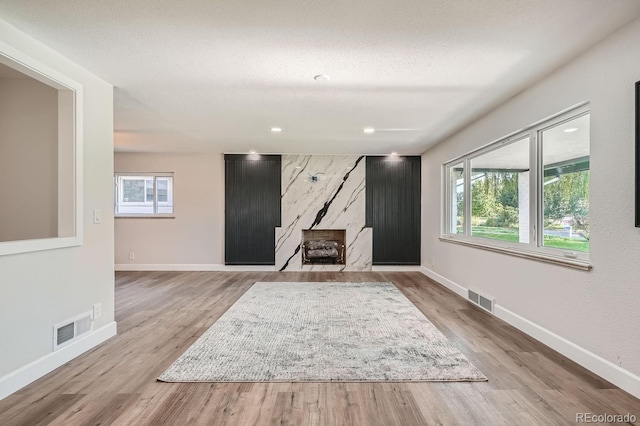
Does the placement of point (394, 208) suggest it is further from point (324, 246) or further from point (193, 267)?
point (193, 267)

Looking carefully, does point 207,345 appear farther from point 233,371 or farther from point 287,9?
point 287,9

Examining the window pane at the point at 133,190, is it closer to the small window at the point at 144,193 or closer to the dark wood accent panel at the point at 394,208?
the small window at the point at 144,193

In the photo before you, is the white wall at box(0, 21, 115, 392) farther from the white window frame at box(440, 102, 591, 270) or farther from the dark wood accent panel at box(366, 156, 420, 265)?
the dark wood accent panel at box(366, 156, 420, 265)

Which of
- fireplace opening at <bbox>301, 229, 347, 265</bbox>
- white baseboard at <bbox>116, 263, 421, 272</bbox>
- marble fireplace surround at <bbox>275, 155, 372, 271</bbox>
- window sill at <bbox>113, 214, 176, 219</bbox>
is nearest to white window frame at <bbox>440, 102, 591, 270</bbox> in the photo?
marble fireplace surround at <bbox>275, 155, 372, 271</bbox>

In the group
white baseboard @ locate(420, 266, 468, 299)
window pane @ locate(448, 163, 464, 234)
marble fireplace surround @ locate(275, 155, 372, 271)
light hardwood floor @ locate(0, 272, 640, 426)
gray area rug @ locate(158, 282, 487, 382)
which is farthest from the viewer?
marble fireplace surround @ locate(275, 155, 372, 271)

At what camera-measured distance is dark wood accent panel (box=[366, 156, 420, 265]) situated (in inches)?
247

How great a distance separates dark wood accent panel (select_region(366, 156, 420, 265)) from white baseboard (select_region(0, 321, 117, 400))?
4.66 m

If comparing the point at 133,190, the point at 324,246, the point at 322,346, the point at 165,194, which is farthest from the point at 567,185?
the point at 133,190

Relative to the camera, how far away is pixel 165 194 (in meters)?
6.25

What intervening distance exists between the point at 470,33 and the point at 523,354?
2.41m

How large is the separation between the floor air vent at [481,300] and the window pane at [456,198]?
1.05 m

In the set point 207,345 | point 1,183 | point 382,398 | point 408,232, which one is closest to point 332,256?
point 408,232

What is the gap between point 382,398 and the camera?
6.18 feet

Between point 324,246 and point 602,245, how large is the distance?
15.1 ft
